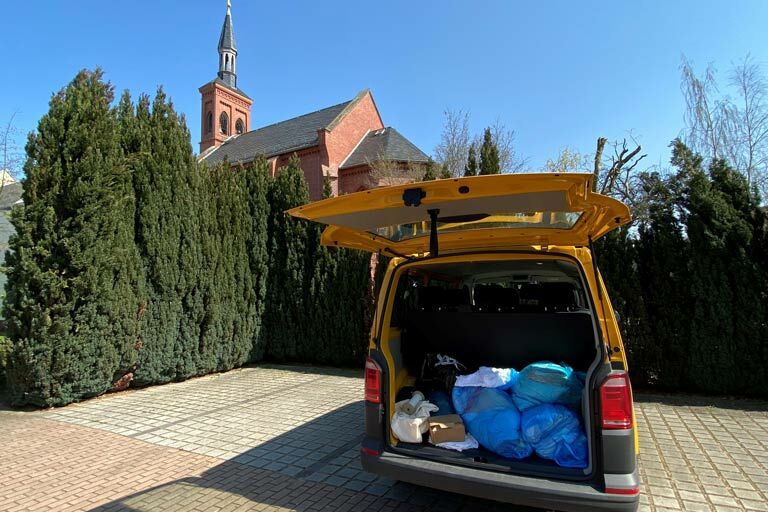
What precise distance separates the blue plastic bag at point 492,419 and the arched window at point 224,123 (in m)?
47.8

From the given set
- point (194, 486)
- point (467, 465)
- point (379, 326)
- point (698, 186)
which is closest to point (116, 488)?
point (194, 486)

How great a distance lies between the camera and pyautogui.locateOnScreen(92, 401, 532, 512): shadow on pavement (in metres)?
3.27

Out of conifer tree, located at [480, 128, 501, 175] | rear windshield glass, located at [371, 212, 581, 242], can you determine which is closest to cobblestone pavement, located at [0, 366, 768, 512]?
rear windshield glass, located at [371, 212, 581, 242]

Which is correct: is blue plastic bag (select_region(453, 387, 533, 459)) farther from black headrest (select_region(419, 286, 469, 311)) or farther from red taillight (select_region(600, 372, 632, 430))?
black headrest (select_region(419, 286, 469, 311))

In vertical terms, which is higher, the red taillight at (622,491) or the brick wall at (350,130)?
the brick wall at (350,130)

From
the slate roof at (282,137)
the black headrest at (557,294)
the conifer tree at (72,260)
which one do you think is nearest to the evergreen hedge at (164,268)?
the conifer tree at (72,260)

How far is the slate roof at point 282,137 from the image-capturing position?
95.0 ft

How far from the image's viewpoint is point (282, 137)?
1257 inches

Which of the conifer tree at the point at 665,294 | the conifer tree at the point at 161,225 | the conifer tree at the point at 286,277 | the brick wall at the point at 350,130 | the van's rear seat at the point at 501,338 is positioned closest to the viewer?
the van's rear seat at the point at 501,338

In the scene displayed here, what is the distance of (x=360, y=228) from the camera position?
11.4 ft

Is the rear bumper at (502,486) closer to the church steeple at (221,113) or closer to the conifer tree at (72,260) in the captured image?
the conifer tree at (72,260)

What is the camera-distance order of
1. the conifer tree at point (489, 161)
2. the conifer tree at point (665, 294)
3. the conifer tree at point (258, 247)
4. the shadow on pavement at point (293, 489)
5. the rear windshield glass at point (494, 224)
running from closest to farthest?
the rear windshield glass at point (494, 224) → the shadow on pavement at point (293, 489) → the conifer tree at point (665, 294) → the conifer tree at point (489, 161) → the conifer tree at point (258, 247)

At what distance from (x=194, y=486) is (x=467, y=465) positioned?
94.9 inches

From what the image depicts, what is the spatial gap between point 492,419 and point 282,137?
105 feet
